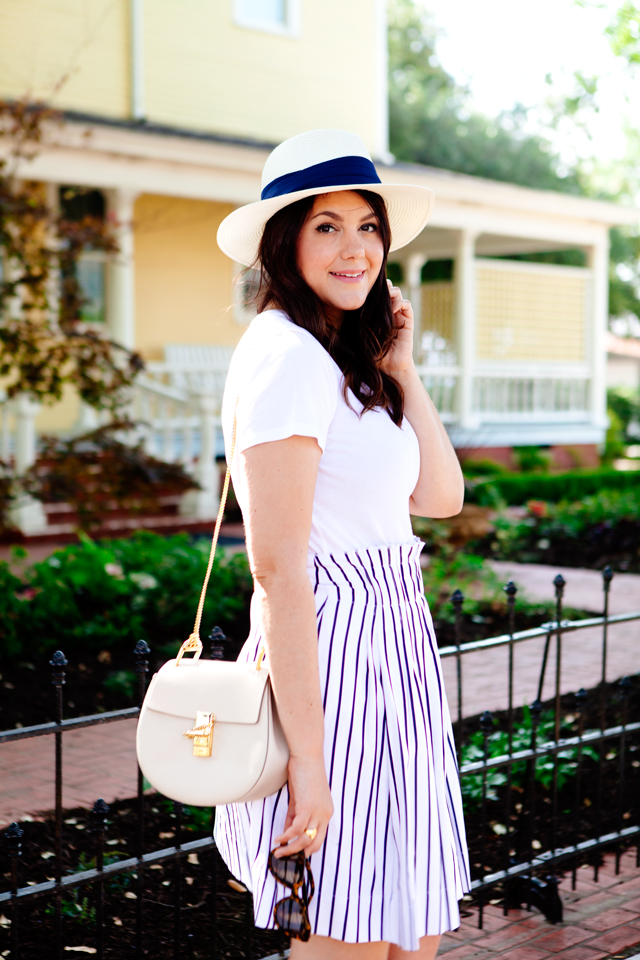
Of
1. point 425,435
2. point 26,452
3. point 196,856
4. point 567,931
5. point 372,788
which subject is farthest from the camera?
point 26,452

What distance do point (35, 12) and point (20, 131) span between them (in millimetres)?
5214

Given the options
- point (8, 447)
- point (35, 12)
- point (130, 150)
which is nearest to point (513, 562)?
point (8, 447)

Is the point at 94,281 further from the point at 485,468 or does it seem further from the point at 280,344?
the point at 280,344

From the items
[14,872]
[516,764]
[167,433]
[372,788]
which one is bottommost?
[516,764]

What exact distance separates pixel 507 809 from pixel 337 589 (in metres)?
1.80

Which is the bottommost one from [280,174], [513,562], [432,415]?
[513,562]

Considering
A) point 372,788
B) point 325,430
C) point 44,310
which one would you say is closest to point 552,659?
point 44,310

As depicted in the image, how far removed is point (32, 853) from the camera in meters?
3.46

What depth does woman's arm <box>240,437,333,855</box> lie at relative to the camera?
1.66m

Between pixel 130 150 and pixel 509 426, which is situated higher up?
pixel 130 150

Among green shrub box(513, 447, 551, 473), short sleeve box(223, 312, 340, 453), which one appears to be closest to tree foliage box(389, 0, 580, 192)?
green shrub box(513, 447, 551, 473)

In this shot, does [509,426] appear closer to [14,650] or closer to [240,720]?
[14,650]

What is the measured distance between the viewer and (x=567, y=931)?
3.23m

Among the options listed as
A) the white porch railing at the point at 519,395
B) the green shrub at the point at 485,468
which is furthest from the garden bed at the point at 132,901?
the white porch railing at the point at 519,395
